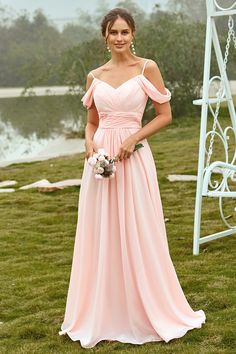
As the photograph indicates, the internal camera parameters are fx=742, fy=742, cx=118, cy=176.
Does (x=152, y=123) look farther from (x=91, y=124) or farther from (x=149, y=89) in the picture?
(x=91, y=124)

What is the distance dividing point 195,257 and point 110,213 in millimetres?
1661

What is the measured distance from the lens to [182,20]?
1630 cm

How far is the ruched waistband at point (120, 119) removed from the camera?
330 cm

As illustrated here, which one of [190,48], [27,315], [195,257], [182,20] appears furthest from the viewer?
[182,20]

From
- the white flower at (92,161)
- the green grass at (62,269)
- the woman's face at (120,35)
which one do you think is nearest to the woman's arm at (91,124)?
the white flower at (92,161)

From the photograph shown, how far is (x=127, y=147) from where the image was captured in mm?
3232

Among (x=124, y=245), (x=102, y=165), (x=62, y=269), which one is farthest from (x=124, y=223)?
(x=62, y=269)

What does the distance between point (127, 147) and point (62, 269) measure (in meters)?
1.74

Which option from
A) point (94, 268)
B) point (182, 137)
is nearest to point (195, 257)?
point (94, 268)

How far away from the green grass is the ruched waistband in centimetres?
97

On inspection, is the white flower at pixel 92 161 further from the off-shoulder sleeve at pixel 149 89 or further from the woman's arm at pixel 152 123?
the off-shoulder sleeve at pixel 149 89

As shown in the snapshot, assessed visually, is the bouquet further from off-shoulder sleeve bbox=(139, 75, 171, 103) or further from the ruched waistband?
off-shoulder sleeve bbox=(139, 75, 171, 103)

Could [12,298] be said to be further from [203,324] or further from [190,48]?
[190,48]

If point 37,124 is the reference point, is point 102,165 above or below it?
above
